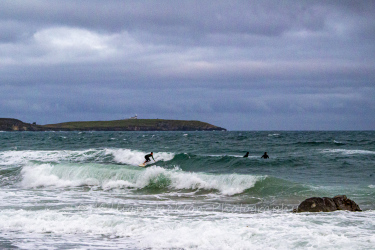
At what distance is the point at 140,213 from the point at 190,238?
359cm

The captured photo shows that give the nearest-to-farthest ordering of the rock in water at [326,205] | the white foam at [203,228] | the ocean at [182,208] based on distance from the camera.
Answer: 1. the white foam at [203,228]
2. the ocean at [182,208]
3. the rock in water at [326,205]

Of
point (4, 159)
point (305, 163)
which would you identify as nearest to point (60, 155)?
point (4, 159)

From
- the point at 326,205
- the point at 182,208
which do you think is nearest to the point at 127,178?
the point at 182,208

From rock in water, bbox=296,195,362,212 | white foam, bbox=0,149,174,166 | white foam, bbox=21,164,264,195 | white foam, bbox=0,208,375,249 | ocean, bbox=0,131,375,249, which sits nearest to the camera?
white foam, bbox=0,208,375,249

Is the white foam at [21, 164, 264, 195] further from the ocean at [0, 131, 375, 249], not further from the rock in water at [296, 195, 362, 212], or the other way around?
the rock in water at [296, 195, 362, 212]

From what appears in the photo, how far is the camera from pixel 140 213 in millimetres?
12438

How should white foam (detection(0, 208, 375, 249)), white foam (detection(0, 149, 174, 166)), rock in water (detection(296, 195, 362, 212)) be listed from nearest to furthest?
white foam (detection(0, 208, 375, 249)) → rock in water (detection(296, 195, 362, 212)) → white foam (detection(0, 149, 174, 166))

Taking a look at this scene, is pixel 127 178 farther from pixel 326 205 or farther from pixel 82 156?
pixel 82 156

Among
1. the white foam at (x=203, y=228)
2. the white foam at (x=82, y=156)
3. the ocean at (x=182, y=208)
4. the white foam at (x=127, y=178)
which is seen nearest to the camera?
the white foam at (x=203, y=228)

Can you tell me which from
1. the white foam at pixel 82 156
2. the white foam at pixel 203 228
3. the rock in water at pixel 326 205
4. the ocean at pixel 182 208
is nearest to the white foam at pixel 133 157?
the white foam at pixel 82 156

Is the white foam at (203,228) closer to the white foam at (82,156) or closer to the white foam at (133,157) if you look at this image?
the white foam at (133,157)

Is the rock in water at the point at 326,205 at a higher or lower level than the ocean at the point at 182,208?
higher

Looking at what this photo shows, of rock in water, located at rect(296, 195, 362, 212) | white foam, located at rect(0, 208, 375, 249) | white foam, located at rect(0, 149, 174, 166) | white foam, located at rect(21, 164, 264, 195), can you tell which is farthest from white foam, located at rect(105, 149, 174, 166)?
rock in water, located at rect(296, 195, 362, 212)

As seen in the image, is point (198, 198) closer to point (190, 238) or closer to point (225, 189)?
point (225, 189)
